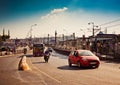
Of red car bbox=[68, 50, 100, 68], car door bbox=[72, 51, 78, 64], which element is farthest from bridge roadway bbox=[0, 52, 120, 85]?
car door bbox=[72, 51, 78, 64]

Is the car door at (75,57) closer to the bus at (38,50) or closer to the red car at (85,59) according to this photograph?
the red car at (85,59)

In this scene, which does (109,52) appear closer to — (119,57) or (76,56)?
(119,57)

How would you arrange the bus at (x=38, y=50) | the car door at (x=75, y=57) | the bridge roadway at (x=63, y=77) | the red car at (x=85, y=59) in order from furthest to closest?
the bus at (x=38, y=50), the car door at (x=75, y=57), the red car at (x=85, y=59), the bridge roadway at (x=63, y=77)

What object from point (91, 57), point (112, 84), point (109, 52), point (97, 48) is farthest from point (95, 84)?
point (97, 48)

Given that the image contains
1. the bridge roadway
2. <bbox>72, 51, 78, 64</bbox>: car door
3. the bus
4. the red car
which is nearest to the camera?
the bridge roadway

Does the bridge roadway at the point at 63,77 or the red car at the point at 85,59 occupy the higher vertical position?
the red car at the point at 85,59

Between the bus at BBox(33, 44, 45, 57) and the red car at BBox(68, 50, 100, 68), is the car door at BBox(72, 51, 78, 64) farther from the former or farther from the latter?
the bus at BBox(33, 44, 45, 57)

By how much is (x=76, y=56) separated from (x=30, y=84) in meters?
12.0

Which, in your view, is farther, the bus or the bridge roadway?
the bus

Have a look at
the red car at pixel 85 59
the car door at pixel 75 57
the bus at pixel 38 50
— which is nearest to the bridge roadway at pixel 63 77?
the red car at pixel 85 59

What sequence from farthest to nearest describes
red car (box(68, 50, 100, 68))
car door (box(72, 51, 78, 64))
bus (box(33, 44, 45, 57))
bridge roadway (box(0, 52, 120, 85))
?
bus (box(33, 44, 45, 57))
car door (box(72, 51, 78, 64))
red car (box(68, 50, 100, 68))
bridge roadway (box(0, 52, 120, 85))

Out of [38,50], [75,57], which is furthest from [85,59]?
[38,50]

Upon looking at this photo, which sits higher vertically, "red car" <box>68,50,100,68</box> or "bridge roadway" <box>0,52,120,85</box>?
"red car" <box>68,50,100,68</box>

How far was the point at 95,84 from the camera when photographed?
12961 millimetres
